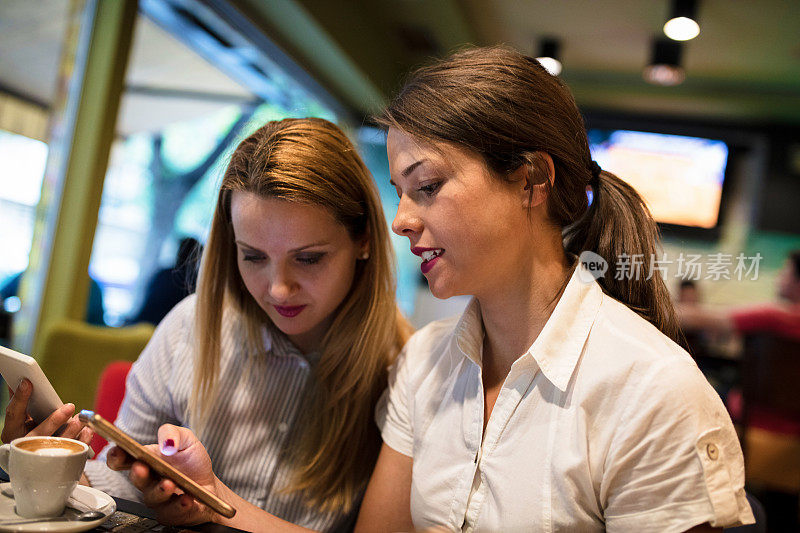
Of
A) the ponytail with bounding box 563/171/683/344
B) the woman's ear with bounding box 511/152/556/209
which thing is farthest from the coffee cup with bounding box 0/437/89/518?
the ponytail with bounding box 563/171/683/344

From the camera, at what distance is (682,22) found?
135 inches

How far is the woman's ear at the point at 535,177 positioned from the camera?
3.39 feet

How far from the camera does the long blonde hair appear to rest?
50.0 inches

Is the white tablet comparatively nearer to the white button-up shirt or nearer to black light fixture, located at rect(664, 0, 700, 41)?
the white button-up shirt

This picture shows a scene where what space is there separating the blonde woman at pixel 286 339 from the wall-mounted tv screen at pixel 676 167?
3.28m

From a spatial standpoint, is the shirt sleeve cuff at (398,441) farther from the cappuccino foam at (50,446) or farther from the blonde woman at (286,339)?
the cappuccino foam at (50,446)

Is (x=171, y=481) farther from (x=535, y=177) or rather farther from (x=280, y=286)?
(x=535, y=177)

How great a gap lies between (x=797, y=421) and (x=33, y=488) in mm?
2637

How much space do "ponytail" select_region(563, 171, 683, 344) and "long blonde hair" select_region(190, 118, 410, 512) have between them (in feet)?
1.42

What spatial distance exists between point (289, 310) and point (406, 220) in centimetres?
37

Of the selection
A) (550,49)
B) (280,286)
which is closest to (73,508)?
(280,286)

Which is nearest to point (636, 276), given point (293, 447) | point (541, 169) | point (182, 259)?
point (541, 169)

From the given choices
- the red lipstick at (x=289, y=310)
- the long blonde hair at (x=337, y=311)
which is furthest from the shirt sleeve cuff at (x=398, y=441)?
the red lipstick at (x=289, y=310)

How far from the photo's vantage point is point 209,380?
1336 mm
